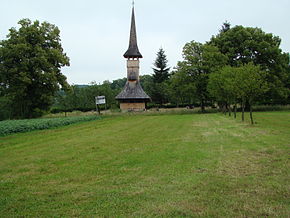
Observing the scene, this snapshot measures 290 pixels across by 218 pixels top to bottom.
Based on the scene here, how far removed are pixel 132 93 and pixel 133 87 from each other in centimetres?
154

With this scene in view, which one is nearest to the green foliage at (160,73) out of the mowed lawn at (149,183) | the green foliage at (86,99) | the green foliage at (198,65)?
the green foliage at (86,99)

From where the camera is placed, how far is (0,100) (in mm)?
34438

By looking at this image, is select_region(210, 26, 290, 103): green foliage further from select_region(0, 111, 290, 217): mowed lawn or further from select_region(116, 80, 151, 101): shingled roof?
select_region(0, 111, 290, 217): mowed lawn

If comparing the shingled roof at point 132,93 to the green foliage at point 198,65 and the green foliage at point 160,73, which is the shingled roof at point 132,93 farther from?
the green foliage at point 160,73

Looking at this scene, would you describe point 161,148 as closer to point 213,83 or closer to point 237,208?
point 237,208

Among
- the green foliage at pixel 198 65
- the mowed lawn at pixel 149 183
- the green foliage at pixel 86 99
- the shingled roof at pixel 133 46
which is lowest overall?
the mowed lawn at pixel 149 183

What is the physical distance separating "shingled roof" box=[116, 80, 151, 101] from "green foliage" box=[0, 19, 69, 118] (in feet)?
41.5

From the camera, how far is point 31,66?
27.7 m

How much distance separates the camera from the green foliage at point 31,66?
1045 inches

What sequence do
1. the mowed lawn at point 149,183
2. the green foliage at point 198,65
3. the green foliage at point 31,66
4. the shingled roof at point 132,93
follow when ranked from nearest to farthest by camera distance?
the mowed lawn at point 149,183 → the green foliage at point 31,66 → the green foliage at point 198,65 → the shingled roof at point 132,93

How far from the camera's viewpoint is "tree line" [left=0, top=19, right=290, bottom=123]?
974 inches

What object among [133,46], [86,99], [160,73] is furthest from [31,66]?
[160,73]

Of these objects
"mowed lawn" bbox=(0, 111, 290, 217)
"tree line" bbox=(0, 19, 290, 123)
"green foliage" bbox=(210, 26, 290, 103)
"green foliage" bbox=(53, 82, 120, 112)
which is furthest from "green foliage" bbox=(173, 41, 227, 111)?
"mowed lawn" bbox=(0, 111, 290, 217)

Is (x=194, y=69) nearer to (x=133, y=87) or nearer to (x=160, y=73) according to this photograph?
(x=133, y=87)
